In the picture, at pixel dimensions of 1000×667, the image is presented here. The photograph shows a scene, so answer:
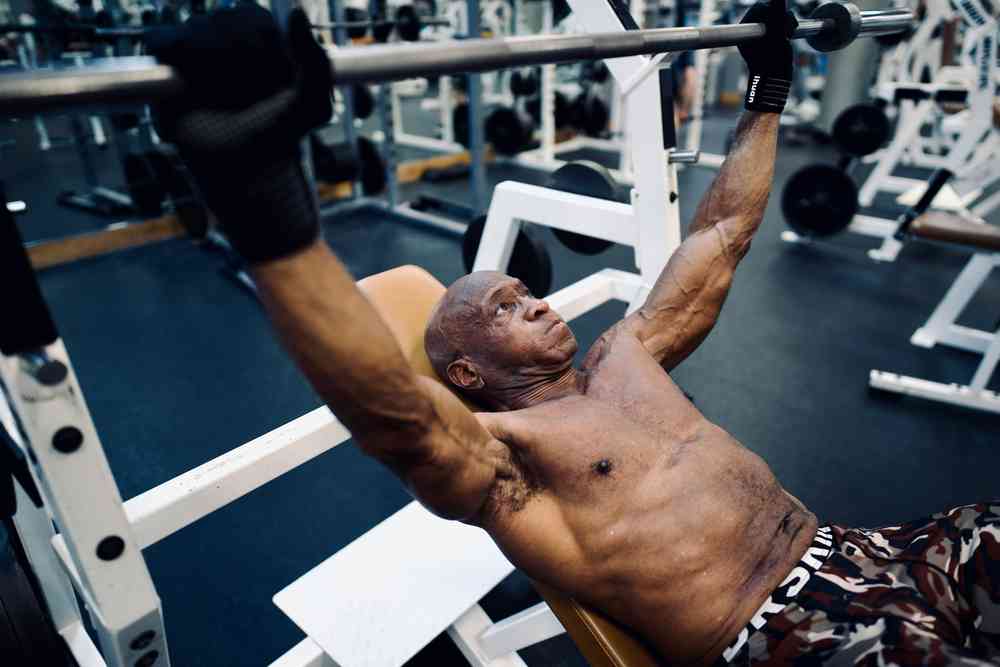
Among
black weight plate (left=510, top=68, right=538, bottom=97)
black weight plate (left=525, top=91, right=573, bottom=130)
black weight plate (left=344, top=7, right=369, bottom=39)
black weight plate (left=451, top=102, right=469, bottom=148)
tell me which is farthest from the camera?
black weight plate (left=525, top=91, right=573, bottom=130)

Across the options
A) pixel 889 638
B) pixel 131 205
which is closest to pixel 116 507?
pixel 889 638

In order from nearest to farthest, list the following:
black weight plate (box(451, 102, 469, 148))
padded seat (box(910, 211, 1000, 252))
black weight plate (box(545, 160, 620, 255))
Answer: black weight plate (box(545, 160, 620, 255))
padded seat (box(910, 211, 1000, 252))
black weight plate (box(451, 102, 469, 148))

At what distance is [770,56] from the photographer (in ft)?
3.98

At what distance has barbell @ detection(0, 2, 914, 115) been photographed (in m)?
0.47

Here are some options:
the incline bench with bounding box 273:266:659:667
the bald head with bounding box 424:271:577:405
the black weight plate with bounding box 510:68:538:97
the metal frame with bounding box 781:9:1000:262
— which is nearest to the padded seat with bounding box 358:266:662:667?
the incline bench with bounding box 273:266:659:667

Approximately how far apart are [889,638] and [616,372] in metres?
0.56

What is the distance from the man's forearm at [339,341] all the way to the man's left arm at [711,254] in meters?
0.69

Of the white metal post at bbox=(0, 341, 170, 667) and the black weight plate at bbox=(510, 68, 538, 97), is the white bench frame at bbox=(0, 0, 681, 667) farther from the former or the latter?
the black weight plate at bbox=(510, 68, 538, 97)

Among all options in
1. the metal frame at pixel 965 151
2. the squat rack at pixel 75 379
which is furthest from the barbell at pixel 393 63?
the metal frame at pixel 965 151

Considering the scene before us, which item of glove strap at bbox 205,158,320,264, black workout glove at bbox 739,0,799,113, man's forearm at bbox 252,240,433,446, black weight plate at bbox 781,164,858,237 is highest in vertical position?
black workout glove at bbox 739,0,799,113

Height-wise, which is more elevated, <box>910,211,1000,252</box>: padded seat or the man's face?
the man's face

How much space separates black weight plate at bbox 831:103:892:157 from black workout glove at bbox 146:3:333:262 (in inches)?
165

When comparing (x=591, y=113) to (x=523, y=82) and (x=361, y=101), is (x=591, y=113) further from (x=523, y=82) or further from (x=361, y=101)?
(x=361, y=101)

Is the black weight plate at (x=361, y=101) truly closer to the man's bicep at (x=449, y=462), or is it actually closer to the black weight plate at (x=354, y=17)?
the black weight plate at (x=354, y=17)
